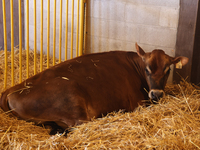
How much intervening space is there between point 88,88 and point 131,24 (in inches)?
83.6

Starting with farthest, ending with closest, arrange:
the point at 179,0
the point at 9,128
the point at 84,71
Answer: the point at 179,0 < the point at 84,71 < the point at 9,128

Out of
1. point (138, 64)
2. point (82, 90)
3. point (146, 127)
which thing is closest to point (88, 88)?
point (82, 90)

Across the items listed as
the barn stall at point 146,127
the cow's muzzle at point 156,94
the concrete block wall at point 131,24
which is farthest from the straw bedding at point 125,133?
the concrete block wall at point 131,24

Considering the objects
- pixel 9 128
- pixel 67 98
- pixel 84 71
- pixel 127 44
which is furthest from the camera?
pixel 127 44

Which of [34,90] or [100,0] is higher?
[100,0]

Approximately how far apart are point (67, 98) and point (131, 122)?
71 centimetres

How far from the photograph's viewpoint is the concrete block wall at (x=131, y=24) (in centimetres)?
460

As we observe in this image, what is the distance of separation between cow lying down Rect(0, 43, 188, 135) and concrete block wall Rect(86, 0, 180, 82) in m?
0.85

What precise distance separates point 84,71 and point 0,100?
1003 mm

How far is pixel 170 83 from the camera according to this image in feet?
15.6

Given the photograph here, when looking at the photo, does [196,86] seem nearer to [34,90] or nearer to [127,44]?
[127,44]

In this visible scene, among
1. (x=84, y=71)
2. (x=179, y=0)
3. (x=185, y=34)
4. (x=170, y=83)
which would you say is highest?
(x=179, y=0)

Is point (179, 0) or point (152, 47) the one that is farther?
point (152, 47)

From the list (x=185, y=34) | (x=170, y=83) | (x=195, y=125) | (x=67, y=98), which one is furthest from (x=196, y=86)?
(x=67, y=98)
